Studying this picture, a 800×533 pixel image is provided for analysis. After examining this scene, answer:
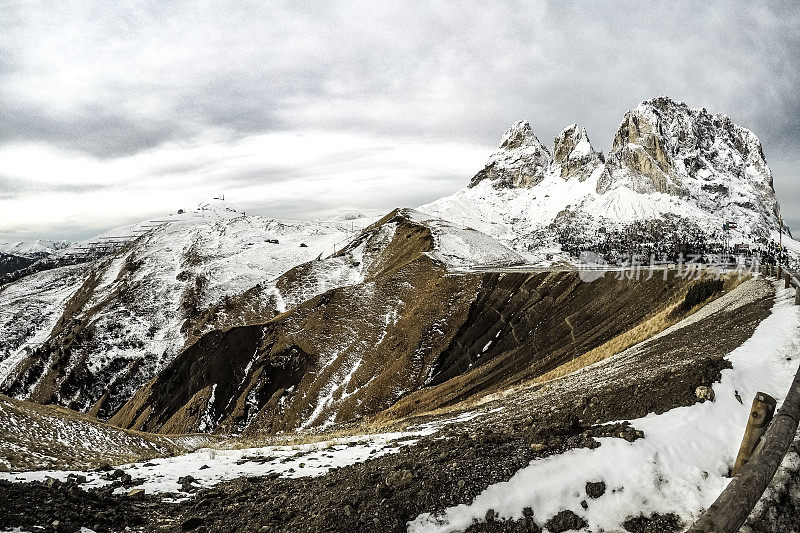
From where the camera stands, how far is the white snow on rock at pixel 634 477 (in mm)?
6348

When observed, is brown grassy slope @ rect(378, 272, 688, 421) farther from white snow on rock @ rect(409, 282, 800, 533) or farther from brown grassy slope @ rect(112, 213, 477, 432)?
white snow on rock @ rect(409, 282, 800, 533)

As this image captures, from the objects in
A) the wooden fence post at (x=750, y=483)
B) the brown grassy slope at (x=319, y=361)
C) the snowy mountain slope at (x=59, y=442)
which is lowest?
the brown grassy slope at (x=319, y=361)

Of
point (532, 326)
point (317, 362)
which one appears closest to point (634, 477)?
point (532, 326)

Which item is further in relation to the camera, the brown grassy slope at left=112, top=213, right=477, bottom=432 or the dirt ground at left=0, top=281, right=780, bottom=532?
the brown grassy slope at left=112, top=213, right=477, bottom=432

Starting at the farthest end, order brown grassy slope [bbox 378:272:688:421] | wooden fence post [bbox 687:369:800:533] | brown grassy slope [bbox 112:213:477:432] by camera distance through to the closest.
Answer: 1. brown grassy slope [bbox 112:213:477:432]
2. brown grassy slope [bbox 378:272:688:421]
3. wooden fence post [bbox 687:369:800:533]

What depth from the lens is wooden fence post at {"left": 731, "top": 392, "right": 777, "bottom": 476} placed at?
226 inches

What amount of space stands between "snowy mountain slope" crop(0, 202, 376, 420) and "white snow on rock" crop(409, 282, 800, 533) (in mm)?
71246

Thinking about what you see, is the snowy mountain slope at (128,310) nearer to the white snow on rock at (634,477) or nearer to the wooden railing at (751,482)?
the white snow on rock at (634,477)

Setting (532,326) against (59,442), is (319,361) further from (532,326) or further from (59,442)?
(59,442)

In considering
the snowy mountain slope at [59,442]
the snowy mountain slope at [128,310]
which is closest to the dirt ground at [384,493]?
the snowy mountain slope at [59,442]

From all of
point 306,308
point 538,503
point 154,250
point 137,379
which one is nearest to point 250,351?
point 306,308

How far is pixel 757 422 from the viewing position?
591cm

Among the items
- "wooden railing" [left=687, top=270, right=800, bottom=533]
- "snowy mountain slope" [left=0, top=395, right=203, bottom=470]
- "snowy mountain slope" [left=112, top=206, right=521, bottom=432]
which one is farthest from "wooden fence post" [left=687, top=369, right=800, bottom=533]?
"snowy mountain slope" [left=112, top=206, right=521, bottom=432]

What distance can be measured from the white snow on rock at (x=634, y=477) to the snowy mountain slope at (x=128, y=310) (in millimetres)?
71246
